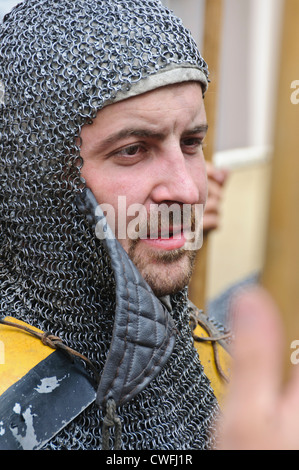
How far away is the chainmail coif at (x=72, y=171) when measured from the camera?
7.09 ft

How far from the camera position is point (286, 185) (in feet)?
A: 2.27

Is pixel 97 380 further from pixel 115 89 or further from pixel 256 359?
pixel 256 359

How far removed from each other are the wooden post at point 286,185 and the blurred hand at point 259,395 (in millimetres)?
88

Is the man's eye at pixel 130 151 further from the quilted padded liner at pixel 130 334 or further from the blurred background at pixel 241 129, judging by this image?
the blurred background at pixel 241 129

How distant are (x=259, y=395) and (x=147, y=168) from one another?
1483 mm

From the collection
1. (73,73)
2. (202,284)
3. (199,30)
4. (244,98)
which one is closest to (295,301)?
(73,73)

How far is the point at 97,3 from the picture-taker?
233 cm

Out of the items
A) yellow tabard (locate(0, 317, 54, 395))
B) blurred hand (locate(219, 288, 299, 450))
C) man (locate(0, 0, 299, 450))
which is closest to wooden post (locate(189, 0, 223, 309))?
man (locate(0, 0, 299, 450))

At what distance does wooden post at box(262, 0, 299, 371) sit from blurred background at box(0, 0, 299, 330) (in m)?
6.66

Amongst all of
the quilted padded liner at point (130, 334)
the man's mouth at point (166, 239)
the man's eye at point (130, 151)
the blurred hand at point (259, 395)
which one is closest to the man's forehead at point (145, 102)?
the man's eye at point (130, 151)

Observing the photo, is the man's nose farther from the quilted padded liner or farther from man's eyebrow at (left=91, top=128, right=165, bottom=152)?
the quilted padded liner

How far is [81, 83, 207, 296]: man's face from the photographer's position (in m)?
2.15

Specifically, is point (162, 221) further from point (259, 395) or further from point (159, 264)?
point (259, 395)

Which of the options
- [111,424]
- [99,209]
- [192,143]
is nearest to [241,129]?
[192,143]
